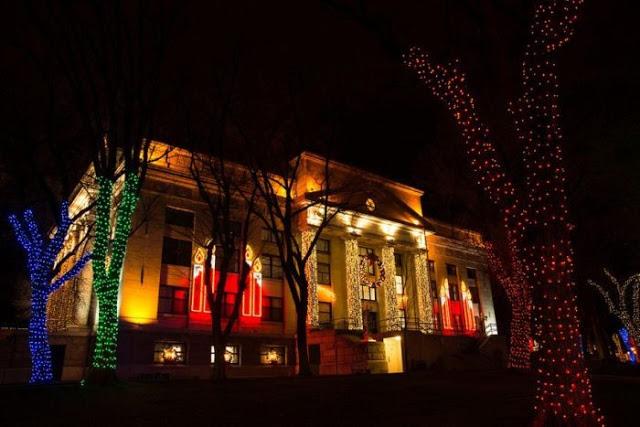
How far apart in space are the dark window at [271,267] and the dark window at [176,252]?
17.8 ft

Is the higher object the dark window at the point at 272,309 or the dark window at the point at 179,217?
the dark window at the point at 179,217

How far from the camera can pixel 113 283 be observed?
1512cm

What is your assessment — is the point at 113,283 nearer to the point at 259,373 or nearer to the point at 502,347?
the point at 259,373

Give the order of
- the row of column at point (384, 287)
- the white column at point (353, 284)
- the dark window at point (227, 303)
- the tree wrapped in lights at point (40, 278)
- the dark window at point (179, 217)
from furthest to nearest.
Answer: the white column at point (353, 284), the row of column at point (384, 287), the dark window at point (179, 217), the dark window at point (227, 303), the tree wrapped in lights at point (40, 278)

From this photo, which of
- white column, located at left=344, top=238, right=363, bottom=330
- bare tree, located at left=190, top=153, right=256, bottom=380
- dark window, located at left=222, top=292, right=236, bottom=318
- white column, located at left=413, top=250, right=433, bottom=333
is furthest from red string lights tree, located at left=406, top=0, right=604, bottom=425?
white column, located at left=413, top=250, right=433, bottom=333

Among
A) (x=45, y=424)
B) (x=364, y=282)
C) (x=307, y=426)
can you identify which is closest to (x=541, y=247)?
(x=307, y=426)

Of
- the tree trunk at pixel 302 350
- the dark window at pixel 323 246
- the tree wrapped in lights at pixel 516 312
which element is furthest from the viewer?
the dark window at pixel 323 246

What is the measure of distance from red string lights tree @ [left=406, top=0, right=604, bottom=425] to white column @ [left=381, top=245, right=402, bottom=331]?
30613mm

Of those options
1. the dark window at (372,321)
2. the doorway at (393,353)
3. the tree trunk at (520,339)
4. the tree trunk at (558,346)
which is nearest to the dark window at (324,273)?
the dark window at (372,321)

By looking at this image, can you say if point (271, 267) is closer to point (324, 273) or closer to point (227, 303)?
point (227, 303)

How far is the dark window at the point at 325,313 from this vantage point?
34.8 meters

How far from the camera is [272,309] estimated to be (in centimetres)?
3225

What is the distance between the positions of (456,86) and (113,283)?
12780 mm

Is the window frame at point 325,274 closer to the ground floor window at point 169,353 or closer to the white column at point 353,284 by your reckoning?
A: the white column at point 353,284
